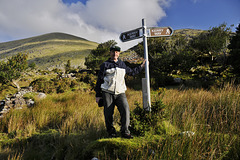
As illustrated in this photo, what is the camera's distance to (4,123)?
15.5 feet

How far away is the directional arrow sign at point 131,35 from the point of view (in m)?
2.90

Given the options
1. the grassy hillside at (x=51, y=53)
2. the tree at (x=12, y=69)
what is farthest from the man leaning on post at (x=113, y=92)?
the grassy hillside at (x=51, y=53)

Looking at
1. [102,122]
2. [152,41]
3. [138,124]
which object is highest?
[152,41]

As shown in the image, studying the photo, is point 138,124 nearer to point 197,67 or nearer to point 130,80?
point 130,80

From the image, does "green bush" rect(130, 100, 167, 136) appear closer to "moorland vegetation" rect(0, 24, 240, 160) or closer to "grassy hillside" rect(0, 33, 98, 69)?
"moorland vegetation" rect(0, 24, 240, 160)

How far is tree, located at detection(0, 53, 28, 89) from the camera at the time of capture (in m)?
10.5

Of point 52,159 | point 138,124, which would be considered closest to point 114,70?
point 138,124

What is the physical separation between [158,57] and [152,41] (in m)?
3.84

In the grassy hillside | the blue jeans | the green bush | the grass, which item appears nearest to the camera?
the grass

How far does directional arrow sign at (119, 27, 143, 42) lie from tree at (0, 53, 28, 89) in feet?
39.6

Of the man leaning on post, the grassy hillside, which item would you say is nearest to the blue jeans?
the man leaning on post

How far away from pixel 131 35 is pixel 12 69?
1269cm

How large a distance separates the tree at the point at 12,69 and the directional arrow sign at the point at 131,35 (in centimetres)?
1206

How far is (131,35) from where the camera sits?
299 centimetres
